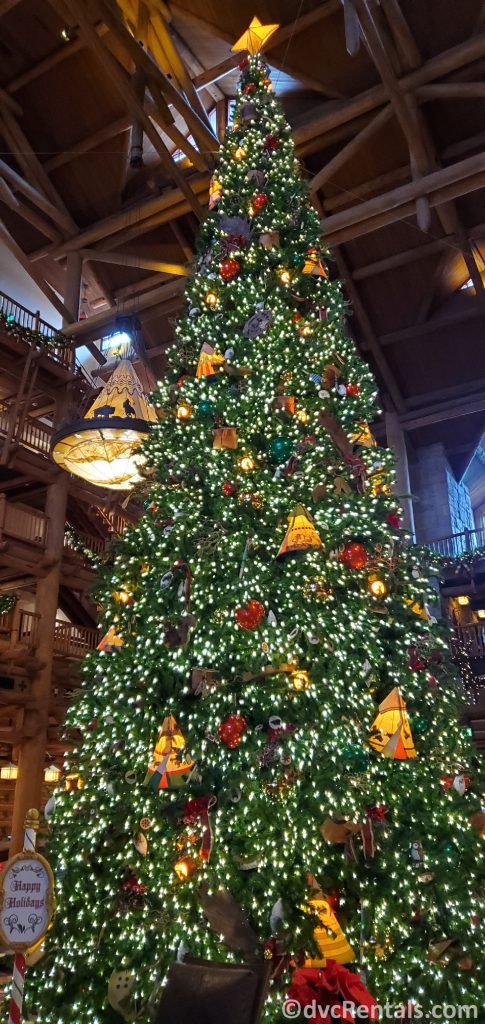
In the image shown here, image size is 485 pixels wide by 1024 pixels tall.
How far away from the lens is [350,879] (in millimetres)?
3525

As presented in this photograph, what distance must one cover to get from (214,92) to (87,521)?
10230 millimetres

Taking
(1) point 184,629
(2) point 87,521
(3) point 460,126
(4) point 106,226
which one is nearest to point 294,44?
(3) point 460,126

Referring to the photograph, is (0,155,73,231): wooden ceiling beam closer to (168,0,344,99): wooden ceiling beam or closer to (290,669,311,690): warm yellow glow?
(168,0,344,99): wooden ceiling beam

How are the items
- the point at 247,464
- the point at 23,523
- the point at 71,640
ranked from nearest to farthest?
the point at 247,464 < the point at 23,523 < the point at 71,640

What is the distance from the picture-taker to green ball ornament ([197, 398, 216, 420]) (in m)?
4.69

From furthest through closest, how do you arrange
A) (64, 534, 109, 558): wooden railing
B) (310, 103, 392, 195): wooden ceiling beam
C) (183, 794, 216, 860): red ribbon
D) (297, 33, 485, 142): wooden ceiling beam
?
(64, 534, 109, 558): wooden railing, (310, 103, 392, 195): wooden ceiling beam, (297, 33, 485, 142): wooden ceiling beam, (183, 794, 216, 860): red ribbon

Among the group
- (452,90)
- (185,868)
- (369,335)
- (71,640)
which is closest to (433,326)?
(369,335)

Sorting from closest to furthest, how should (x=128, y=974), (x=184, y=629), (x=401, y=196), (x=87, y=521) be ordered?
(x=128, y=974) < (x=184, y=629) < (x=401, y=196) < (x=87, y=521)

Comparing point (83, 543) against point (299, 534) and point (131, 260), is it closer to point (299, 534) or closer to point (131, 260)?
point (131, 260)

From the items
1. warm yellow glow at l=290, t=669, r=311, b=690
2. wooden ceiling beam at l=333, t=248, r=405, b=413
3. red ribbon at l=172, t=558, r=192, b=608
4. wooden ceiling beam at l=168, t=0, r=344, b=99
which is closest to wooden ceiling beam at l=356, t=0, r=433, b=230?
wooden ceiling beam at l=168, t=0, r=344, b=99

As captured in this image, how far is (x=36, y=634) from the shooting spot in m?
11.5

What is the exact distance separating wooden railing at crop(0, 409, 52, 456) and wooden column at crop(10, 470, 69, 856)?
72 cm

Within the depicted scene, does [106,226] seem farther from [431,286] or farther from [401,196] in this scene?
[431,286]

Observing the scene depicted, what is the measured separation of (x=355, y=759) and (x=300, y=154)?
40.5 ft
